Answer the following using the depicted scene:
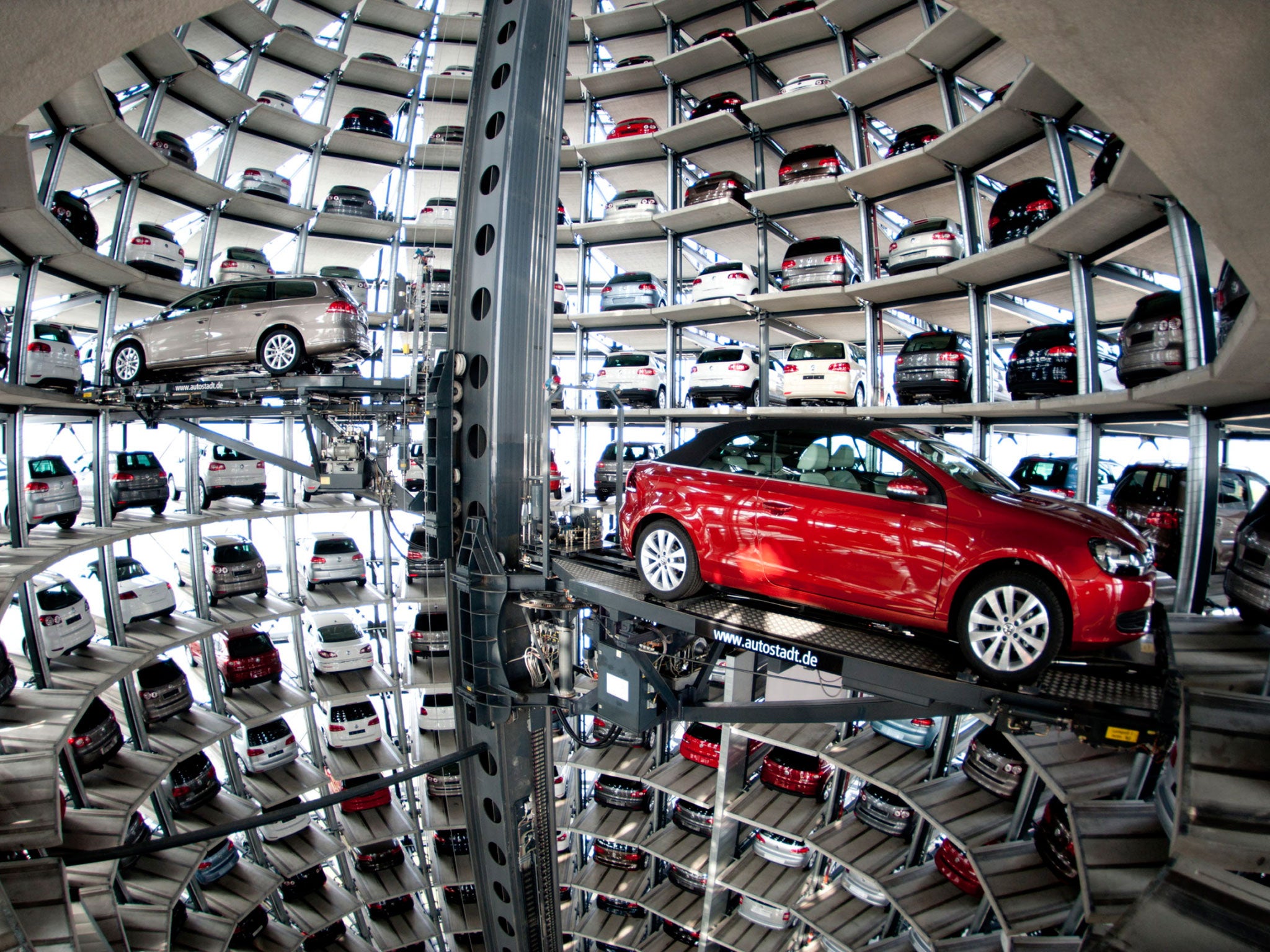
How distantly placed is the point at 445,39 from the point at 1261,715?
1871 centimetres

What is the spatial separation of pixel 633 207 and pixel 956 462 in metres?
10.2

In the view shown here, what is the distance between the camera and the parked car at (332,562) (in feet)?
42.0

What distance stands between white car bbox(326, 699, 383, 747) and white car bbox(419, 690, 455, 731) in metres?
0.92

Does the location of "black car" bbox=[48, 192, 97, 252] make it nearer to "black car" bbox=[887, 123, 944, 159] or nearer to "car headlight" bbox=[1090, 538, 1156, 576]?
"car headlight" bbox=[1090, 538, 1156, 576]

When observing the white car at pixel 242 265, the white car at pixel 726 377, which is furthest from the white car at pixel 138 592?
the white car at pixel 726 377

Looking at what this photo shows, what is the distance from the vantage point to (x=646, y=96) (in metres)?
14.5

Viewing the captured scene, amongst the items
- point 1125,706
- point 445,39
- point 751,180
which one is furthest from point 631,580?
point 445,39

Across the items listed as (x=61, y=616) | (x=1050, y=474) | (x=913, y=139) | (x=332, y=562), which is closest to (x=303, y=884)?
(x=332, y=562)

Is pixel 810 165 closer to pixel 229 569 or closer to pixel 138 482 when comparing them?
pixel 138 482

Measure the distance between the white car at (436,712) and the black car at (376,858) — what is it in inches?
89.0

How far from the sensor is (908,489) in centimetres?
416

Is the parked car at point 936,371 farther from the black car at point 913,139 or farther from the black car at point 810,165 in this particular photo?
the black car at point 810,165

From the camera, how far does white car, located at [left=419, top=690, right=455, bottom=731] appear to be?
40.8 feet

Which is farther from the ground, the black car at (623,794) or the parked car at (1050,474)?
the parked car at (1050,474)
